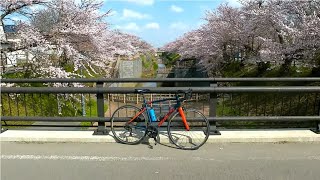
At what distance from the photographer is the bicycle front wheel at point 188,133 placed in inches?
184

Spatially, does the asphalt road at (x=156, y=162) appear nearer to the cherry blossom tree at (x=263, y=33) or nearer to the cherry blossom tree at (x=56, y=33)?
the cherry blossom tree at (x=56, y=33)

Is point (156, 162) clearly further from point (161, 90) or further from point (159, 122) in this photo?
point (161, 90)

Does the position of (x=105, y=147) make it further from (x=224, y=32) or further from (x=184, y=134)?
(x=224, y=32)

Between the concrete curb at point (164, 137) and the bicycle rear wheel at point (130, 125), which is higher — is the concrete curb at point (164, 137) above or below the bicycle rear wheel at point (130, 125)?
below

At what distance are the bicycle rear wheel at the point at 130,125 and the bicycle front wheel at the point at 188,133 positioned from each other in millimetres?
475

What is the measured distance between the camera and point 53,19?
36.4 ft

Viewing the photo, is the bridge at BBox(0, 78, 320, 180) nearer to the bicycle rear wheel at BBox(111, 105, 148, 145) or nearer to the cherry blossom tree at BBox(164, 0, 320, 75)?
the bicycle rear wheel at BBox(111, 105, 148, 145)

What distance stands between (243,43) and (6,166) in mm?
18679

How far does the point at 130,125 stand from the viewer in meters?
4.88

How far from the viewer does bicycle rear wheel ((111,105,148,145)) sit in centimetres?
479

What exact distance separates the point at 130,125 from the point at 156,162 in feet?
3.21

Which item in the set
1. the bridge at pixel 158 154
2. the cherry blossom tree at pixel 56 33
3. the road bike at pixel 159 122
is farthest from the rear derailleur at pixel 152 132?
the cherry blossom tree at pixel 56 33

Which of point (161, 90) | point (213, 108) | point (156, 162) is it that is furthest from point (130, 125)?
point (213, 108)

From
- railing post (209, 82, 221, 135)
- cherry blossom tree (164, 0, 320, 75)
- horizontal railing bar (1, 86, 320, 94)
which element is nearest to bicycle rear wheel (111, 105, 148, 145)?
horizontal railing bar (1, 86, 320, 94)
